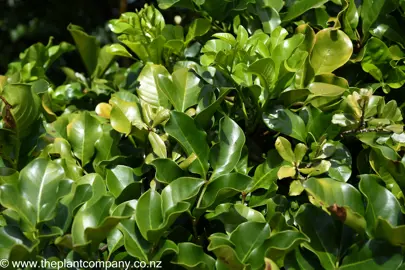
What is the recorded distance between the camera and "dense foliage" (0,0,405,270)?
1.07m

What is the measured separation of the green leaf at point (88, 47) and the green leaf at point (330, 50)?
80cm

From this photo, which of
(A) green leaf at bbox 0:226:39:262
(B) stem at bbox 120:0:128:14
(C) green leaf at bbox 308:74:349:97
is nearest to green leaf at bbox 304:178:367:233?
(C) green leaf at bbox 308:74:349:97

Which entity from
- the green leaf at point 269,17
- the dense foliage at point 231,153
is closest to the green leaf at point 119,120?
the dense foliage at point 231,153

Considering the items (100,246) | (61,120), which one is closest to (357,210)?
(100,246)

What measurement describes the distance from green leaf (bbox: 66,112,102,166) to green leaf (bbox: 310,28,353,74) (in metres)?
0.51

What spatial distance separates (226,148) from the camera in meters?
1.21

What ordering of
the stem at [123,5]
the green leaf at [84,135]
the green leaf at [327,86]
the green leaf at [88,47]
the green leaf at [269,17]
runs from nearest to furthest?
1. the green leaf at [327,86]
2. the green leaf at [84,135]
3. the green leaf at [269,17]
4. the green leaf at [88,47]
5. the stem at [123,5]

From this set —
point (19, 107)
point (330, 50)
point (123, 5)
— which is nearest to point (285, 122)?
point (330, 50)

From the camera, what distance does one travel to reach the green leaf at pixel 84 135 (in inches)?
53.7

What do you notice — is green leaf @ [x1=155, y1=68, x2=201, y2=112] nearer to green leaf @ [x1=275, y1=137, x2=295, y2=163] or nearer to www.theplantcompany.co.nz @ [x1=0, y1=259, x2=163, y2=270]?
green leaf @ [x1=275, y1=137, x2=295, y2=163]

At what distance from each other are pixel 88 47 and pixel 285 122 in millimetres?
860

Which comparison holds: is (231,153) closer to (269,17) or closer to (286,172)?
(286,172)

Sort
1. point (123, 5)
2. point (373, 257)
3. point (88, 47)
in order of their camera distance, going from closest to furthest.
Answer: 1. point (373, 257)
2. point (88, 47)
3. point (123, 5)

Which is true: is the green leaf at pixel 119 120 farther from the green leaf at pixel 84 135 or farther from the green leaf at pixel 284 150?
the green leaf at pixel 284 150
